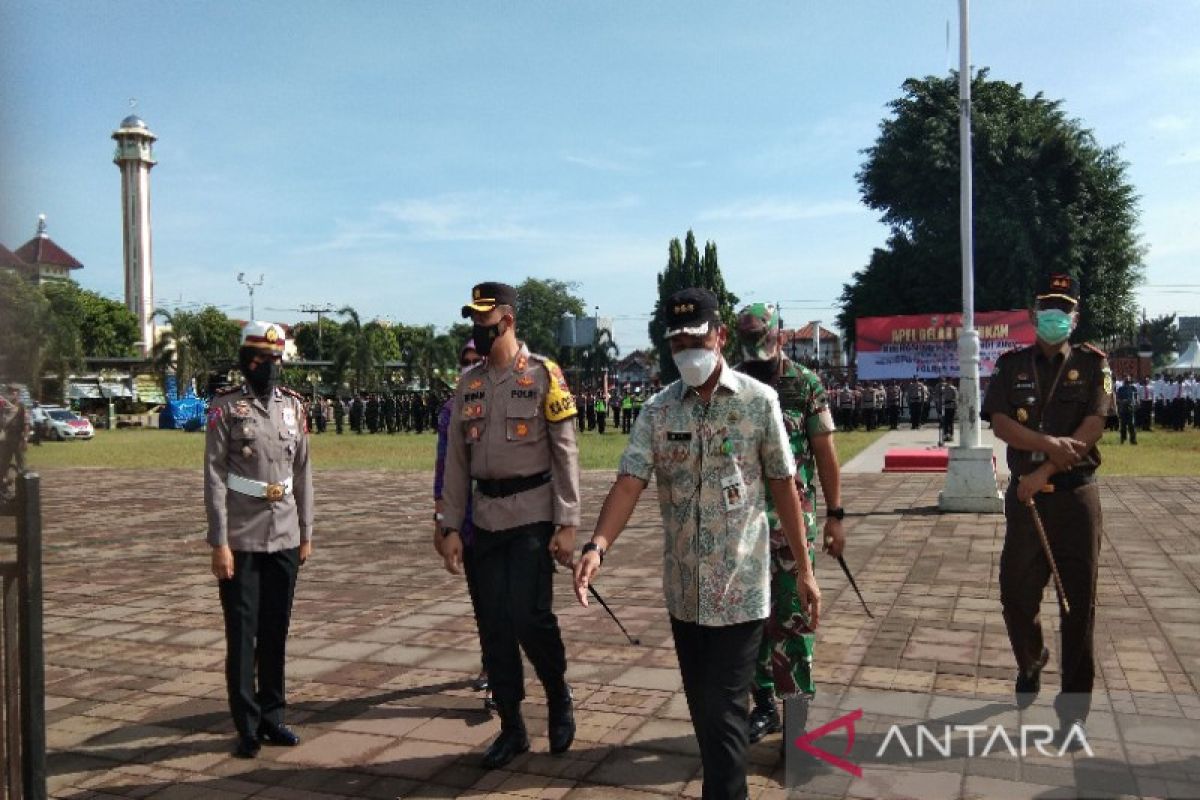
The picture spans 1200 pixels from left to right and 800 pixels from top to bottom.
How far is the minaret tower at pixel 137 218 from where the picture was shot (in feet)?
256

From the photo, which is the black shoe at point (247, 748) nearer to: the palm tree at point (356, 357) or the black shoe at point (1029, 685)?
the black shoe at point (1029, 685)

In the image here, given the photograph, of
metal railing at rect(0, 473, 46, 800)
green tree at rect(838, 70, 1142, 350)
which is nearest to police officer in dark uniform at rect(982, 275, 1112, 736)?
metal railing at rect(0, 473, 46, 800)

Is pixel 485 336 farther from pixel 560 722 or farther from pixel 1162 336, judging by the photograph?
pixel 1162 336

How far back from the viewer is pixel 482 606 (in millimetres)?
4121

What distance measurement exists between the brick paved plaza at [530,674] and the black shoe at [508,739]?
0.19 ft

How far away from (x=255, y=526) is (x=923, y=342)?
31.5 metres

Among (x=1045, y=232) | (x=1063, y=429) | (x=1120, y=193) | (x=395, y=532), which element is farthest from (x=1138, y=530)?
(x=1120, y=193)

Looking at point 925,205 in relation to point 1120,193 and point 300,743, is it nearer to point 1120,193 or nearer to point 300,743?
point 1120,193

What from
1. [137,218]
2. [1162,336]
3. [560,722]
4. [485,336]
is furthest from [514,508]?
[1162,336]

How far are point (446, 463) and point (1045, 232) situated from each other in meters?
37.7

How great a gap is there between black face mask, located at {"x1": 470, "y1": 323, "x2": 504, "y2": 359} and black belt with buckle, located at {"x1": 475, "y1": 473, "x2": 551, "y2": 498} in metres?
0.55

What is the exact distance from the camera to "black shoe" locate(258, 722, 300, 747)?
4.23 metres

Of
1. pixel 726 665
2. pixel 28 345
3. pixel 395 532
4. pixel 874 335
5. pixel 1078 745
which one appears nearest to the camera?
pixel 28 345

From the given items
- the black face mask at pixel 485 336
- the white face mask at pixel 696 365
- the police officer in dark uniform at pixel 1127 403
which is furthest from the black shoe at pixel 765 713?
the police officer in dark uniform at pixel 1127 403
